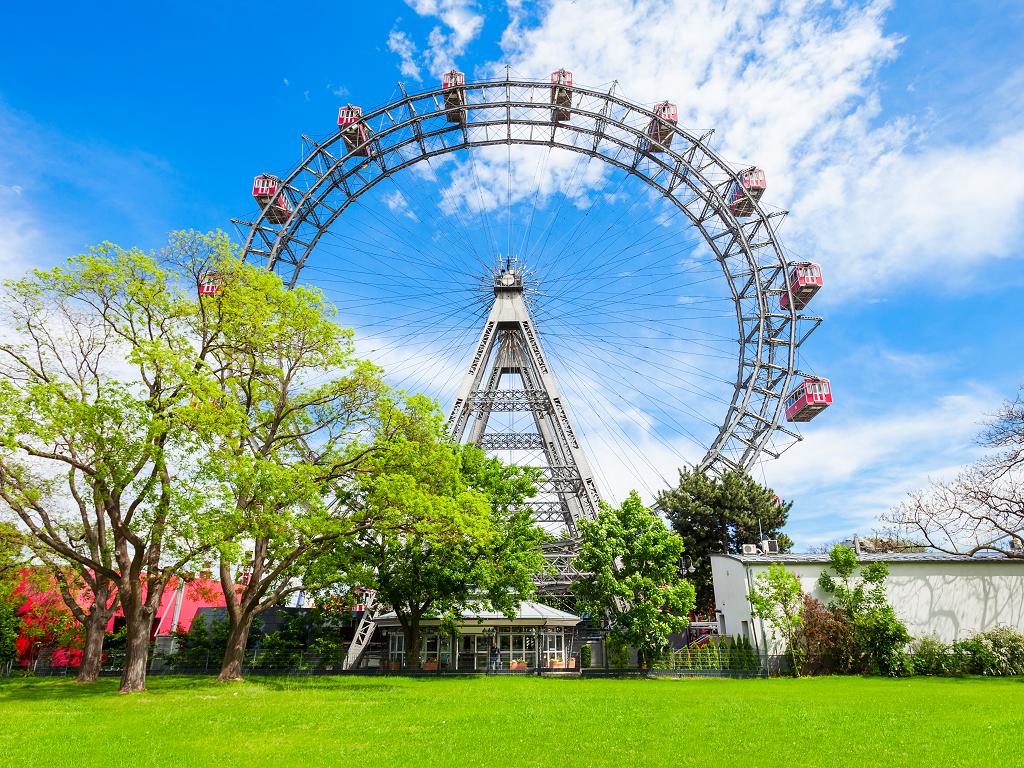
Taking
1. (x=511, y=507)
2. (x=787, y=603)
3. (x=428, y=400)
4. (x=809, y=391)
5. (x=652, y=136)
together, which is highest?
(x=652, y=136)

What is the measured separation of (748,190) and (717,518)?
1971 cm

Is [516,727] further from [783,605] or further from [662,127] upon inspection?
[662,127]

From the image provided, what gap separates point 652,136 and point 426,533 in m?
28.8

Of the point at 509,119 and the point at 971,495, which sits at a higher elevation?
the point at 509,119

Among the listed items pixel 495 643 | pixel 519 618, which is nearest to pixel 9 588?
pixel 495 643

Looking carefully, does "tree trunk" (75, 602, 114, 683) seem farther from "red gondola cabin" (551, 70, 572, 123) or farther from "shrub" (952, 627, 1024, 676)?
"red gondola cabin" (551, 70, 572, 123)

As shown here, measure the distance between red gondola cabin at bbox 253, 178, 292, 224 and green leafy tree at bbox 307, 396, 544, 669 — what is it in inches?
757

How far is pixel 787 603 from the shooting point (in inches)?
952

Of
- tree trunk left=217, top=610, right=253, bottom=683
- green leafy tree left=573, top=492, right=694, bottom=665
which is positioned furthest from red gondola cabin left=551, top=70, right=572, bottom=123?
tree trunk left=217, top=610, right=253, bottom=683

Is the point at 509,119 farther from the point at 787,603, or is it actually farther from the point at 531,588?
the point at 787,603

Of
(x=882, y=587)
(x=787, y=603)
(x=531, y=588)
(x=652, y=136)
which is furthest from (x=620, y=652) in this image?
(x=652, y=136)

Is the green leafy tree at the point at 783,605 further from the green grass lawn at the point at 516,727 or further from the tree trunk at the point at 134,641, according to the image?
the tree trunk at the point at 134,641

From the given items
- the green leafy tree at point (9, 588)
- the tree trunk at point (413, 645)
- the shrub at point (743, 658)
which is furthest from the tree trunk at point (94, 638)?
the shrub at point (743, 658)

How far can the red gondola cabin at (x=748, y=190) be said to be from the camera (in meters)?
37.5
